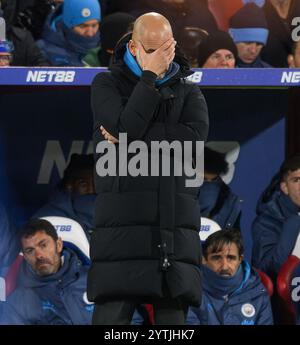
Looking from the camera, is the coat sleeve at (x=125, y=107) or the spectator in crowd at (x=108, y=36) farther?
the spectator in crowd at (x=108, y=36)

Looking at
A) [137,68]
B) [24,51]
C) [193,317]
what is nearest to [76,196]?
[24,51]

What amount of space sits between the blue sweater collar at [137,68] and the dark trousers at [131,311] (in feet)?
2.91

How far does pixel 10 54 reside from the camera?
6.22 metres

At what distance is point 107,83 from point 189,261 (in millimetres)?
792

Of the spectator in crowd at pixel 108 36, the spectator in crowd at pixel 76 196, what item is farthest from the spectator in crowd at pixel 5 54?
the spectator in crowd at pixel 76 196

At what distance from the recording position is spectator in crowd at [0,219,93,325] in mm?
6418

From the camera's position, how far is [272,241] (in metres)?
6.73

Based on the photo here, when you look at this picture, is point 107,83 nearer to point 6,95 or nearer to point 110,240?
point 110,240

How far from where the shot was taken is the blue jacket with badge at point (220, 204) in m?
6.69

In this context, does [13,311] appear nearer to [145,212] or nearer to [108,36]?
[108,36]

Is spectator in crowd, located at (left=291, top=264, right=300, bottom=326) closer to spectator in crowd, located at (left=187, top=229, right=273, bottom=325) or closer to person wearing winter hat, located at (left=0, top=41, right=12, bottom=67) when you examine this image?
spectator in crowd, located at (left=187, top=229, right=273, bottom=325)

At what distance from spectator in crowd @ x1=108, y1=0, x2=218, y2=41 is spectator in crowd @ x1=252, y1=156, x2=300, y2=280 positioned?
105 centimetres

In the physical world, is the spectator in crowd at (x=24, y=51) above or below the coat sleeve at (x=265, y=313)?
above

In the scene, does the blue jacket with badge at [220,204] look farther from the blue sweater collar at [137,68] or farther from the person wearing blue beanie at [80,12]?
the blue sweater collar at [137,68]
